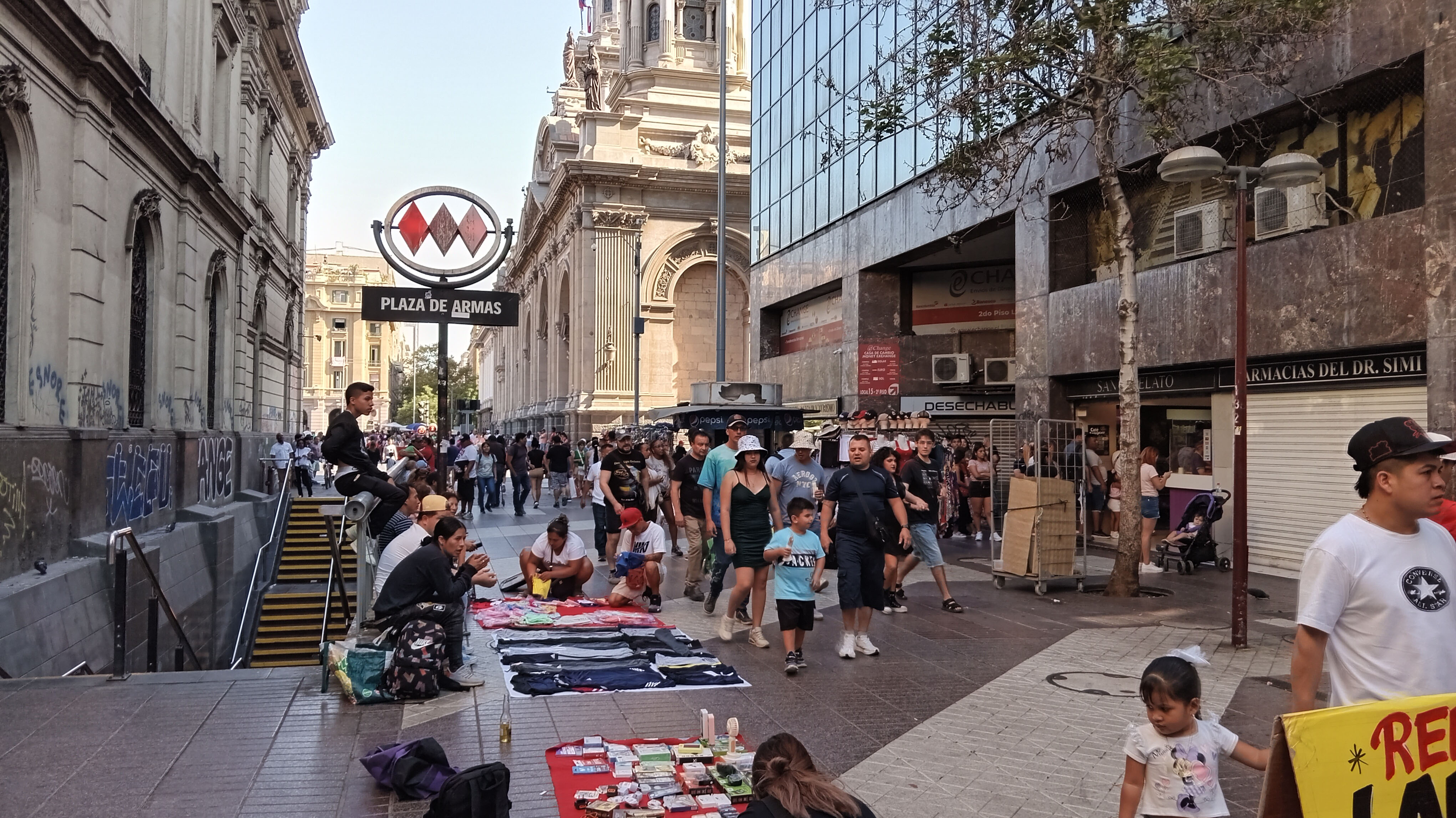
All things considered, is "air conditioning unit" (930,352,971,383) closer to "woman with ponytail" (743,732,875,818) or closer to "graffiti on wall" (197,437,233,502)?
"graffiti on wall" (197,437,233,502)

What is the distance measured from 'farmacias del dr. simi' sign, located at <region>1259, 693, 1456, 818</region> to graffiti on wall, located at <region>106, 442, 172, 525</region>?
478 inches

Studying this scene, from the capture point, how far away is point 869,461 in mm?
9156

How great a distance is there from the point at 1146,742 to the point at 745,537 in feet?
18.4

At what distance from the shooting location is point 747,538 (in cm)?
919

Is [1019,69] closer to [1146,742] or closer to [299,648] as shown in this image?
[1146,742]

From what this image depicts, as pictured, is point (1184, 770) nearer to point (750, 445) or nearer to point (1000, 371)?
point (750, 445)

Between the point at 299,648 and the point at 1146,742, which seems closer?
the point at 1146,742

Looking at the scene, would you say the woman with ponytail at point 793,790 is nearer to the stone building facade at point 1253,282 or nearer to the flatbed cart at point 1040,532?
the flatbed cart at point 1040,532

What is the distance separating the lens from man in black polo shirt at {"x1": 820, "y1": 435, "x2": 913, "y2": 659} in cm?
847

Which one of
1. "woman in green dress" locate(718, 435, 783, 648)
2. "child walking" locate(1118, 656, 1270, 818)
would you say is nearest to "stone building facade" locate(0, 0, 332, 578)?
"woman in green dress" locate(718, 435, 783, 648)

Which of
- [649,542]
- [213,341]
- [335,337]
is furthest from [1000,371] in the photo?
[335,337]

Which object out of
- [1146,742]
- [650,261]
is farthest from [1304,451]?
[650,261]

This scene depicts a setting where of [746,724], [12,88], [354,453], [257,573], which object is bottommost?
[257,573]

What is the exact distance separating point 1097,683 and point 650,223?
43.2 metres
